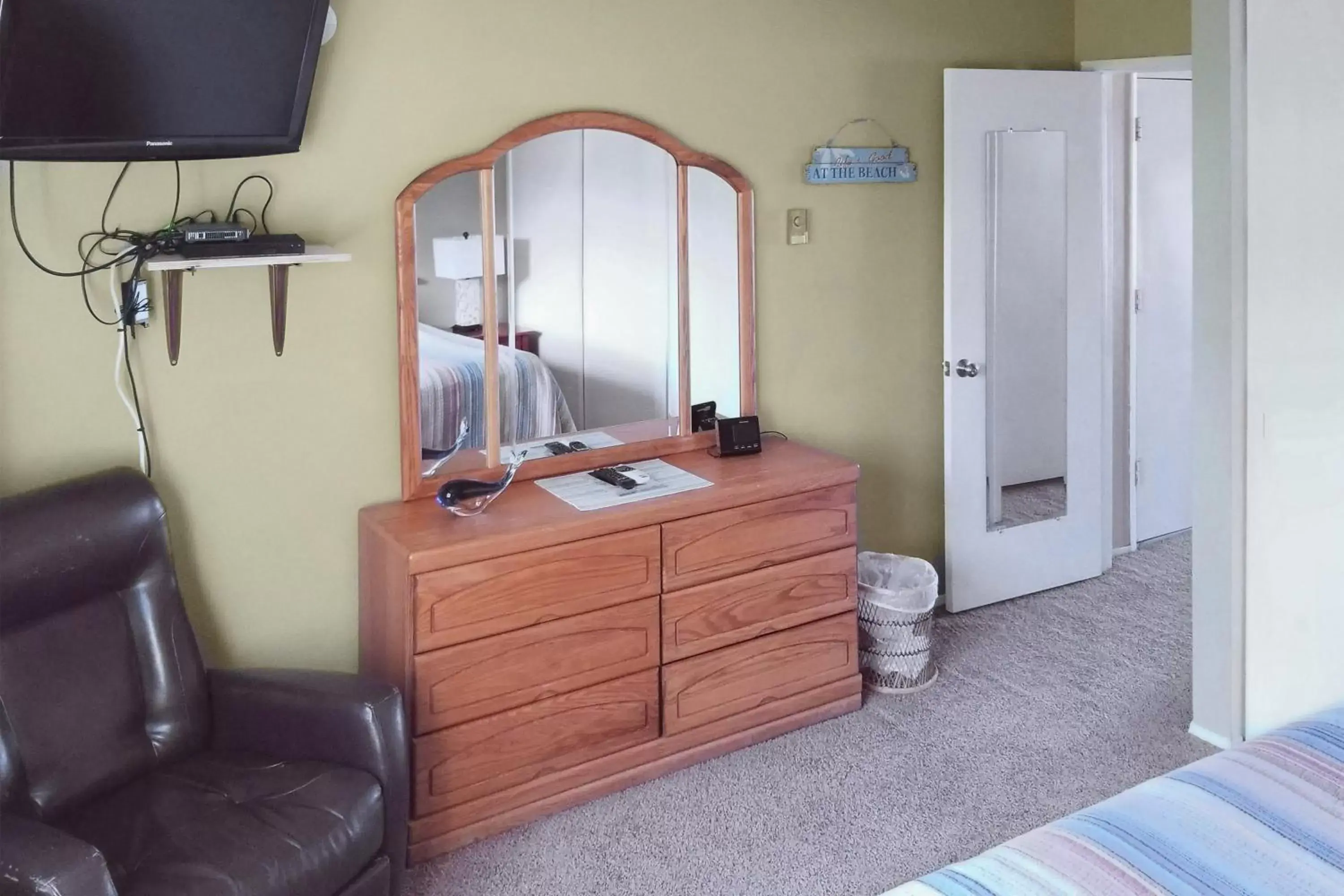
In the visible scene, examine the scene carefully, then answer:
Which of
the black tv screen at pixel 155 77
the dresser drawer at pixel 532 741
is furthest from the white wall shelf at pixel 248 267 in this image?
the dresser drawer at pixel 532 741

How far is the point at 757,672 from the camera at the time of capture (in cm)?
315

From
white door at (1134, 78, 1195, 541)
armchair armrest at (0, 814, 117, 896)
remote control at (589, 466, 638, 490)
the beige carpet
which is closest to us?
armchair armrest at (0, 814, 117, 896)

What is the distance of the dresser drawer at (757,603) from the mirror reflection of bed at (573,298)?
55 cm

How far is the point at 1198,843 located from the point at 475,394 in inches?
80.4

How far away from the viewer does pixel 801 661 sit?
3.24m

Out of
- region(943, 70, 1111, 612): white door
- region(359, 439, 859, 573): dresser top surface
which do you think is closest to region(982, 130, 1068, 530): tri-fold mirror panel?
region(943, 70, 1111, 612): white door

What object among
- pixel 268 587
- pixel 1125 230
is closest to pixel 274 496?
pixel 268 587

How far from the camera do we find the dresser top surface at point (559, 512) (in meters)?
2.62

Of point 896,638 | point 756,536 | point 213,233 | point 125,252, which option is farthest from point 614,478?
point 125,252

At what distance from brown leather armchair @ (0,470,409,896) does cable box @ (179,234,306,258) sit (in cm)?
49

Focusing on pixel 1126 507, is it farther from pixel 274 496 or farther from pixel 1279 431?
pixel 274 496

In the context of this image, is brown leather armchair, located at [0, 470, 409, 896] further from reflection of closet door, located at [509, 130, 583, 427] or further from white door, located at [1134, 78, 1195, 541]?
white door, located at [1134, 78, 1195, 541]

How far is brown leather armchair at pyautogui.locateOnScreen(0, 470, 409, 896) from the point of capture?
2049 millimetres

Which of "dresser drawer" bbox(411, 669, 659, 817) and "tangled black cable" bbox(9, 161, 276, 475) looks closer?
"tangled black cable" bbox(9, 161, 276, 475)
